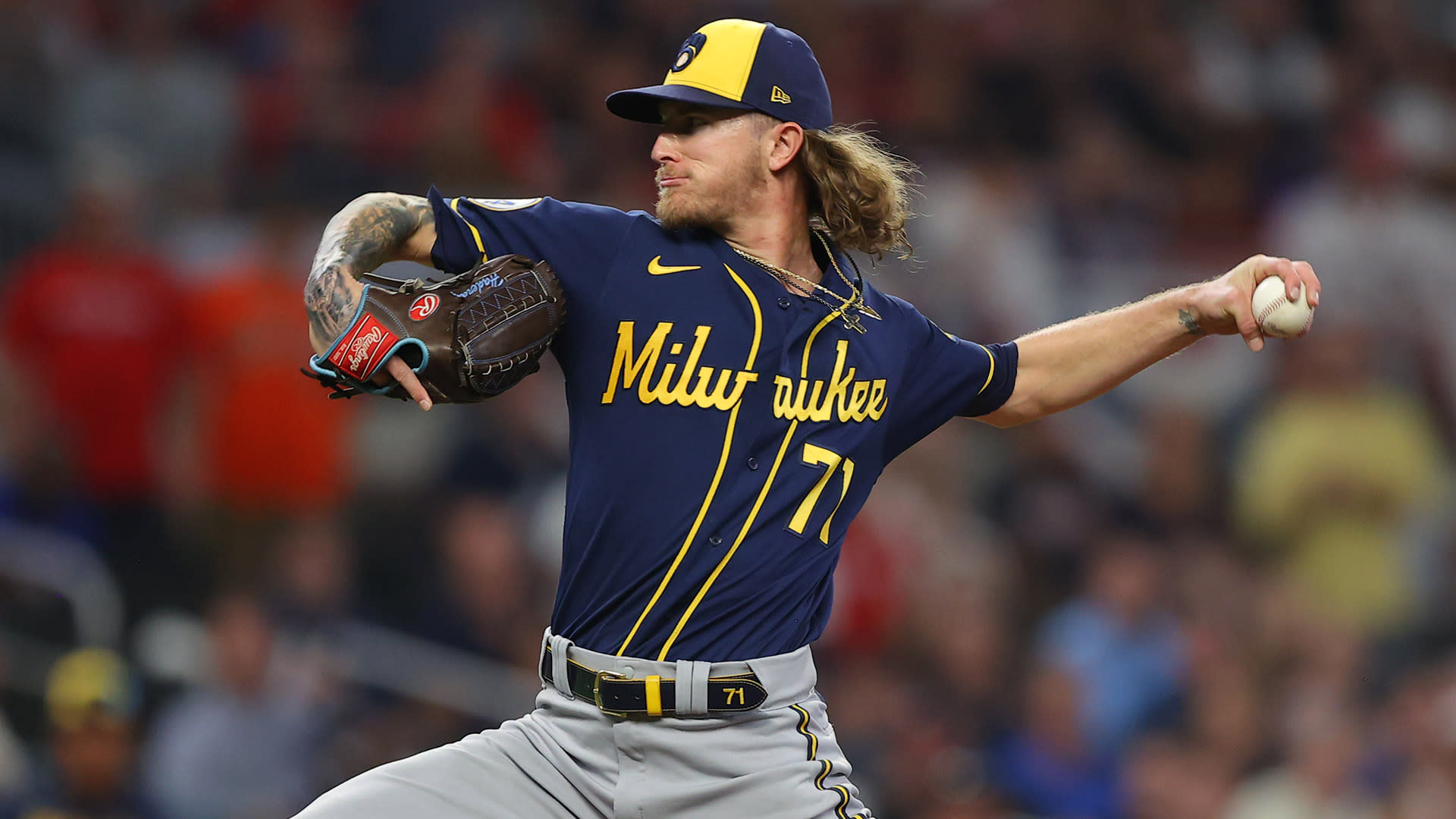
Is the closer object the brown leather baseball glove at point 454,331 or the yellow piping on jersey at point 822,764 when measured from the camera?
the brown leather baseball glove at point 454,331

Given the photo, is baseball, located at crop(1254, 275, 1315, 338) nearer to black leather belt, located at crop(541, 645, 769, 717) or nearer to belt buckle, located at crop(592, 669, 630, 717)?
black leather belt, located at crop(541, 645, 769, 717)

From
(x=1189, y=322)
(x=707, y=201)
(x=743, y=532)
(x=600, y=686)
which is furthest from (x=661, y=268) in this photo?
(x=1189, y=322)

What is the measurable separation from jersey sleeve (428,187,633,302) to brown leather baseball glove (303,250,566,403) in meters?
0.08

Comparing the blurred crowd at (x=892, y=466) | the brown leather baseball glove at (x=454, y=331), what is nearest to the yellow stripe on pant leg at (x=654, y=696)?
the brown leather baseball glove at (x=454, y=331)

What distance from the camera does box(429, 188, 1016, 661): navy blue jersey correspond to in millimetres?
3326

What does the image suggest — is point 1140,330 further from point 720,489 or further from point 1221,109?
point 1221,109

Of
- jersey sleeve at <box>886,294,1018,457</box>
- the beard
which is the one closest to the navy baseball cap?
the beard

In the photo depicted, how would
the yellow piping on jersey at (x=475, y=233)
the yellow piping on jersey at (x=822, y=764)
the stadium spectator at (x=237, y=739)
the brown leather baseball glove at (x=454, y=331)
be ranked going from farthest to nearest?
the stadium spectator at (x=237, y=739), the yellow piping on jersey at (x=475, y=233), the yellow piping on jersey at (x=822, y=764), the brown leather baseball glove at (x=454, y=331)

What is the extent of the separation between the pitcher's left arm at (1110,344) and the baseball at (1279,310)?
0.06m

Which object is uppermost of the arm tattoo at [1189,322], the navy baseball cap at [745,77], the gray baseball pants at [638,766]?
the navy baseball cap at [745,77]

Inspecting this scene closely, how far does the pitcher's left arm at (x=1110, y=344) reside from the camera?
3.73 metres

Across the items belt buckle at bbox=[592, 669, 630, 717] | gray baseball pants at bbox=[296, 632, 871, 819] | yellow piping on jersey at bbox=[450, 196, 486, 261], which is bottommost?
gray baseball pants at bbox=[296, 632, 871, 819]

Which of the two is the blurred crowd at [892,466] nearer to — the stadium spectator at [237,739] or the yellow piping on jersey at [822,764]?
the stadium spectator at [237,739]

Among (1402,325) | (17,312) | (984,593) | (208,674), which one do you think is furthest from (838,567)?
(17,312)
